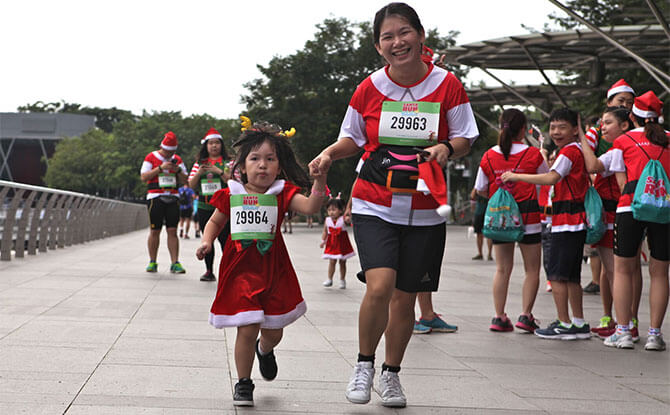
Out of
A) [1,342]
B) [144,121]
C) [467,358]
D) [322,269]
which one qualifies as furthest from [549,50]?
[144,121]

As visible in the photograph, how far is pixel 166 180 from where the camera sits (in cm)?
1176

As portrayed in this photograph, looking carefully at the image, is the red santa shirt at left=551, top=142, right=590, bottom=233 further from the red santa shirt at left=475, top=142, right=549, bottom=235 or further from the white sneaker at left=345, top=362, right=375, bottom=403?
the white sneaker at left=345, top=362, right=375, bottom=403

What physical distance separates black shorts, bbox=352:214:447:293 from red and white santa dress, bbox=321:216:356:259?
Answer: 648 cm

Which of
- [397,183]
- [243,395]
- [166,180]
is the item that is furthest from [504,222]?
[166,180]

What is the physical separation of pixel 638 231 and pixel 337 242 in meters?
5.04

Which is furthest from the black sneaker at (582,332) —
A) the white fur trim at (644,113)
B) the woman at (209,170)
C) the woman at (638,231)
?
the woman at (209,170)

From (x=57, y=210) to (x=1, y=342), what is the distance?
11.5 meters

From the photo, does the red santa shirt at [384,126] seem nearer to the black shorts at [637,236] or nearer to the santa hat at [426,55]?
the santa hat at [426,55]

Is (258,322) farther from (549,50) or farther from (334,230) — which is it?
(549,50)

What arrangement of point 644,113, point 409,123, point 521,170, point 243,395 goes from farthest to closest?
1. point 521,170
2. point 644,113
3. point 409,123
4. point 243,395

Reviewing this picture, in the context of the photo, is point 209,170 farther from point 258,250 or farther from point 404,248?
point 404,248

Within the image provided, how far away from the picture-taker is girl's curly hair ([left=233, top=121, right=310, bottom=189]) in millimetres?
4746

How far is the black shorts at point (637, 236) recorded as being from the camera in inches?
253

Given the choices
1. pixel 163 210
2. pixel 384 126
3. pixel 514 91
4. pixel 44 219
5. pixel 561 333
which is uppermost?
pixel 514 91
